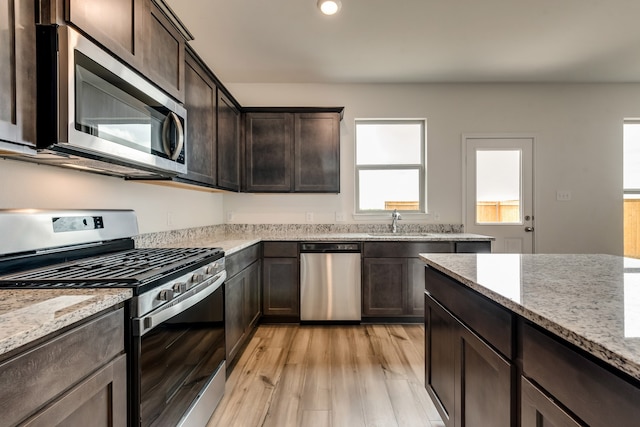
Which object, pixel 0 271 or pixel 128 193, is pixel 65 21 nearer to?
pixel 0 271

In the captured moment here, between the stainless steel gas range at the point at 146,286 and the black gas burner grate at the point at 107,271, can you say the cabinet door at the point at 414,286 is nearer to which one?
the stainless steel gas range at the point at 146,286

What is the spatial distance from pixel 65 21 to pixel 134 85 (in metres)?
0.34

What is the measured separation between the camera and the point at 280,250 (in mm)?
3129

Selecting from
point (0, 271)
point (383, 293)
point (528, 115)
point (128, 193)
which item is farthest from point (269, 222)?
point (528, 115)

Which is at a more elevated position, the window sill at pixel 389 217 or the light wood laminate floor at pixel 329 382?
the window sill at pixel 389 217

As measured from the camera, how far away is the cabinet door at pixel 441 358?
54.1 inches

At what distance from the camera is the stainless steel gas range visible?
1.06 meters

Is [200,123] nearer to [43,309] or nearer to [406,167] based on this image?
[43,309]

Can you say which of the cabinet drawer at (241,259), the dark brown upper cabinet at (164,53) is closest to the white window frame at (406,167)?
the cabinet drawer at (241,259)

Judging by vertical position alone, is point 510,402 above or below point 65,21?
below

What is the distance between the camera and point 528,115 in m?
3.75

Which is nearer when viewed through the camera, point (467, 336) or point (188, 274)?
point (467, 336)

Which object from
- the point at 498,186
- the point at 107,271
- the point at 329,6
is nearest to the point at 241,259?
the point at 107,271

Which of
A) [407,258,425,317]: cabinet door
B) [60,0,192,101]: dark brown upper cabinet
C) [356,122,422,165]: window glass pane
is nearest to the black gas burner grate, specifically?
[60,0,192,101]: dark brown upper cabinet
